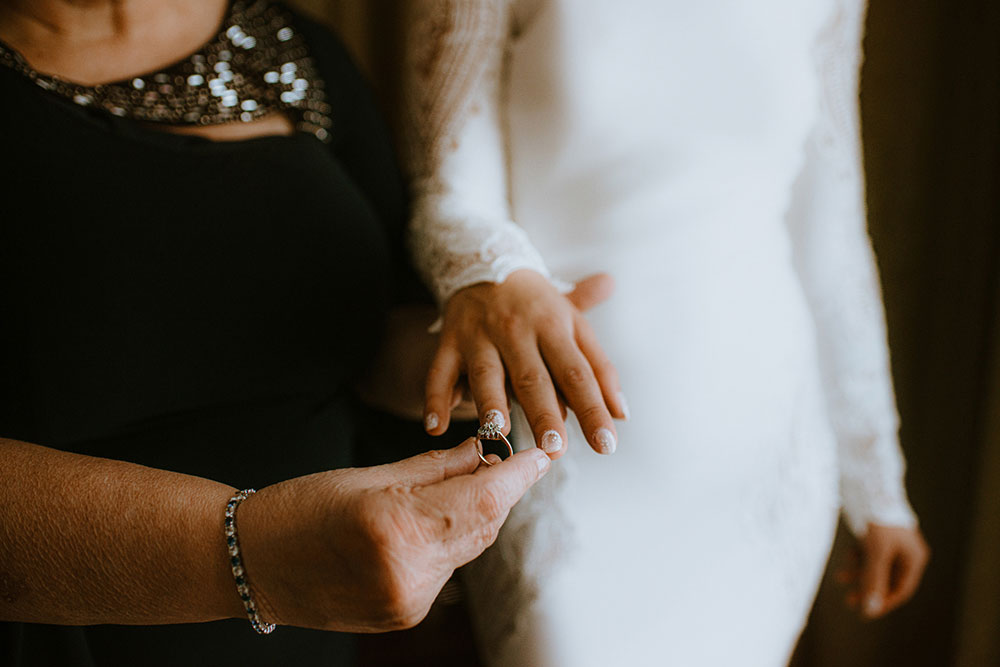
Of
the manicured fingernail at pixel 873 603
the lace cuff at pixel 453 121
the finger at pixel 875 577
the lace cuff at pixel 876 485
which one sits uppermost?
the lace cuff at pixel 453 121

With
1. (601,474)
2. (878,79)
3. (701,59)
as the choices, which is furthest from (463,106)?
(878,79)

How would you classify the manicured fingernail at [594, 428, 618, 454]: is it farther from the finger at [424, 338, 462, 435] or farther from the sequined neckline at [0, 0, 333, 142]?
the sequined neckline at [0, 0, 333, 142]

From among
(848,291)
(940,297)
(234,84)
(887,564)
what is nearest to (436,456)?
(234,84)

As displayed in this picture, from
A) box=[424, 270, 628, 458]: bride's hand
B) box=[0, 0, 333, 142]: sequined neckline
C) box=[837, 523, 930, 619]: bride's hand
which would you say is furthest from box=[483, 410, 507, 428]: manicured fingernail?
box=[837, 523, 930, 619]: bride's hand

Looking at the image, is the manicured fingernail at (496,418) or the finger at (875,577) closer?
the manicured fingernail at (496,418)

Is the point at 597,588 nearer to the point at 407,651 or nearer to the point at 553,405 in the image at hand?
the point at 553,405

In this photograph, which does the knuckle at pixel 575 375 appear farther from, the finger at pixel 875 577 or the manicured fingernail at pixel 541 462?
the finger at pixel 875 577

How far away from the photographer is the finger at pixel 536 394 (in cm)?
44

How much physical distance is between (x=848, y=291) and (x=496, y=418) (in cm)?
58

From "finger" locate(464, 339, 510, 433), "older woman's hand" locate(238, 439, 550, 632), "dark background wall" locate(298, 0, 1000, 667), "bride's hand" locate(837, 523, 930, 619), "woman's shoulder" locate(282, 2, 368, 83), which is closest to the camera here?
"older woman's hand" locate(238, 439, 550, 632)

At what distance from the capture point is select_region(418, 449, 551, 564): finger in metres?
0.36

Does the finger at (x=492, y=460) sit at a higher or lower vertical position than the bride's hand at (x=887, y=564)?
higher

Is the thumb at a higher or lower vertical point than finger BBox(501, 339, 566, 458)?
higher

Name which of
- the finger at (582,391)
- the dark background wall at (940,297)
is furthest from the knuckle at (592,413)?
the dark background wall at (940,297)
